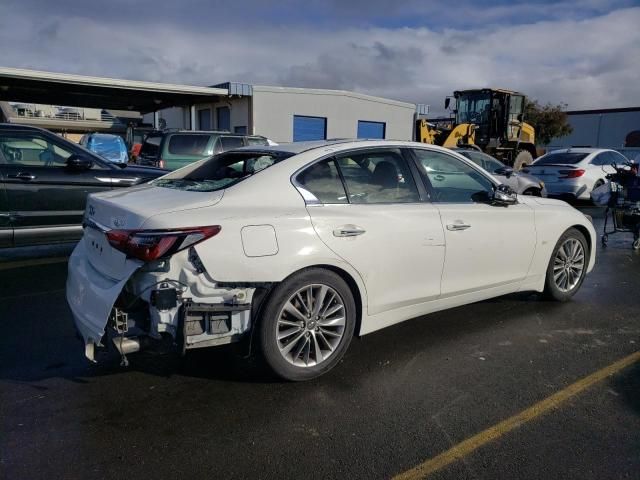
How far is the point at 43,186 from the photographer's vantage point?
694cm

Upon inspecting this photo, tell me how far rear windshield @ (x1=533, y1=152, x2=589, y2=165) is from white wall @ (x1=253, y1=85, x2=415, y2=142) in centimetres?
1173

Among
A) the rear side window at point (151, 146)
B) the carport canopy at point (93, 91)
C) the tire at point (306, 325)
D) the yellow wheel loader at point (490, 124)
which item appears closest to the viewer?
the tire at point (306, 325)

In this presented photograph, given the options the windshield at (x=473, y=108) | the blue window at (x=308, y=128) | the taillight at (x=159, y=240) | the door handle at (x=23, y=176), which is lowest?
the taillight at (x=159, y=240)

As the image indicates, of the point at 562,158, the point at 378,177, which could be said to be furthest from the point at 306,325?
the point at 562,158

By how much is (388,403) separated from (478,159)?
936 cm

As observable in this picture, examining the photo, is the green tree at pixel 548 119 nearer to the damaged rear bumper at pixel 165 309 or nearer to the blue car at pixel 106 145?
the blue car at pixel 106 145

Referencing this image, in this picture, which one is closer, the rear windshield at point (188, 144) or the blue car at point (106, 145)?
the rear windshield at point (188, 144)

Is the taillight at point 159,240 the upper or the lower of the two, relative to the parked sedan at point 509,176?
lower

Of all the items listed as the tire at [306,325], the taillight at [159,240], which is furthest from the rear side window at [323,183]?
the taillight at [159,240]

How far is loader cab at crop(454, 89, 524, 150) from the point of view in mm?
20391

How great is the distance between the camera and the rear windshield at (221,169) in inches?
156

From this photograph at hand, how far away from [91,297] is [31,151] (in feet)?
15.2

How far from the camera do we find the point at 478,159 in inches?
464

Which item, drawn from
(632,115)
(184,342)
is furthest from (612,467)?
(632,115)
